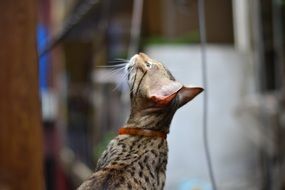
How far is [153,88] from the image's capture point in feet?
2.11

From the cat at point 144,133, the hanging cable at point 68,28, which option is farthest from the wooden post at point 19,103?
the hanging cable at point 68,28

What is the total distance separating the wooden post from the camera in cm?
81

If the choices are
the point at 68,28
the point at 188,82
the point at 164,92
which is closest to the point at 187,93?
the point at 164,92

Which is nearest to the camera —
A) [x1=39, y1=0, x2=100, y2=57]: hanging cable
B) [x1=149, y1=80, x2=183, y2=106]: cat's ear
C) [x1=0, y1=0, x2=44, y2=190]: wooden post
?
[x1=149, y1=80, x2=183, y2=106]: cat's ear

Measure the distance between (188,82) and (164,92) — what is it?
2.76ft

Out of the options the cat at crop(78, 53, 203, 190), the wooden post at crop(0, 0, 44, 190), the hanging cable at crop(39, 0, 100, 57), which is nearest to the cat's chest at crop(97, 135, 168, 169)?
the cat at crop(78, 53, 203, 190)

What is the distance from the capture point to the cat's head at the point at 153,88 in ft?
2.07

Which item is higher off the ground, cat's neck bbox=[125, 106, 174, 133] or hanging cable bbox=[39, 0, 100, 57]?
hanging cable bbox=[39, 0, 100, 57]

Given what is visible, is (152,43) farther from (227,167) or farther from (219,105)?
(227,167)

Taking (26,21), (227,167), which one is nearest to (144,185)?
(26,21)

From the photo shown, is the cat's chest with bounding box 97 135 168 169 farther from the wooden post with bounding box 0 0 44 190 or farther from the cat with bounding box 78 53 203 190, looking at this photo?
the wooden post with bounding box 0 0 44 190

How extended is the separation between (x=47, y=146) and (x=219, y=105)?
2766mm

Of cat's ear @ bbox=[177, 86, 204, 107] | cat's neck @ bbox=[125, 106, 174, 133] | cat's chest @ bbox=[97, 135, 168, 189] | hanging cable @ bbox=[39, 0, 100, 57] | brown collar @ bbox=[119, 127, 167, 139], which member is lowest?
cat's chest @ bbox=[97, 135, 168, 189]

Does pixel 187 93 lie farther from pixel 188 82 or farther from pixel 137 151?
pixel 188 82
